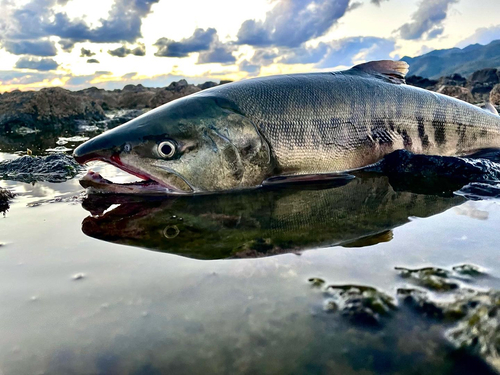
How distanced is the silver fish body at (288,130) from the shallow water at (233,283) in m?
0.50

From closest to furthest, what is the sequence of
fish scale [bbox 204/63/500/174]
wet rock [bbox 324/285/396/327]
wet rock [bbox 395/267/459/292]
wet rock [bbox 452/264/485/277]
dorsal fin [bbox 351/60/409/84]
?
wet rock [bbox 324/285/396/327] < wet rock [bbox 395/267/459/292] < wet rock [bbox 452/264/485/277] < fish scale [bbox 204/63/500/174] < dorsal fin [bbox 351/60/409/84]

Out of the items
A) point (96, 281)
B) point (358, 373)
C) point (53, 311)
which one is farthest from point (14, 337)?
point (358, 373)

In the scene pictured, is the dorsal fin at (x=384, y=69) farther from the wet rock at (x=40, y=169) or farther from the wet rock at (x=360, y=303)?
the wet rock at (x=360, y=303)

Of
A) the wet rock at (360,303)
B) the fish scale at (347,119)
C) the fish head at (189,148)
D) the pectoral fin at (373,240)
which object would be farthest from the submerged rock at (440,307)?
the fish scale at (347,119)

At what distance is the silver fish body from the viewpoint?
11.9 feet

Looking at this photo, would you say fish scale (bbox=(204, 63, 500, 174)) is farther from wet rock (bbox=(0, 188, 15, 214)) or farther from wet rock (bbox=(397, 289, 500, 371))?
wet rock (bbox=(397, 289, 500, 371))

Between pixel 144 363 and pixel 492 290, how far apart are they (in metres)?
1.39

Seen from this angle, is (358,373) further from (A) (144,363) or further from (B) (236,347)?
(A) (144,363)

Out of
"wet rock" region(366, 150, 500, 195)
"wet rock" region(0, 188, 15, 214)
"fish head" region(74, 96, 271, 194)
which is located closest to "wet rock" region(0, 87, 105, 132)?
"wet rock" region(0, 188, 15, 214)

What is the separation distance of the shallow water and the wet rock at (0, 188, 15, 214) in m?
0.19

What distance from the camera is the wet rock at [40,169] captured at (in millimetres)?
4735

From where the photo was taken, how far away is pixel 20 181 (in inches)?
179

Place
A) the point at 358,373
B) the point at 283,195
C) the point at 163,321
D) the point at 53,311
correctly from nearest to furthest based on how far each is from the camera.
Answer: the point at 358,373
the point at 163,321
the point at 53,311
the point at 283,195

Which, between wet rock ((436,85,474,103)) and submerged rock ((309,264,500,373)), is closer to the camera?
submerged rock ((309,264,500,373))
